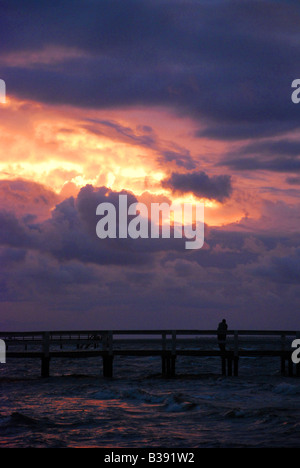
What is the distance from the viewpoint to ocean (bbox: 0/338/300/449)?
1391 cm

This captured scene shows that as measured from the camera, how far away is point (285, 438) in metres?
14.1

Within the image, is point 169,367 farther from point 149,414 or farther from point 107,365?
point 149,414

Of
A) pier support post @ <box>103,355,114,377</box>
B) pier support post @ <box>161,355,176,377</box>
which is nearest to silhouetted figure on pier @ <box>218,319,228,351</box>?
pier support post @ <box>161,355,176,377</box>

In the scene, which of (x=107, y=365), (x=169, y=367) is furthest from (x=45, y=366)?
(x=169, y=367)

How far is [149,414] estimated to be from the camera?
18.0m

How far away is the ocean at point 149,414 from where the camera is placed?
13914 millimetres

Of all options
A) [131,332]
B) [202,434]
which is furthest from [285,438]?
[131,332]

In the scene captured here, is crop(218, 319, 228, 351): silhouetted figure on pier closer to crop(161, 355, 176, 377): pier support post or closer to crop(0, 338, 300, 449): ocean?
crop(0, 338, 300, 449): ocean

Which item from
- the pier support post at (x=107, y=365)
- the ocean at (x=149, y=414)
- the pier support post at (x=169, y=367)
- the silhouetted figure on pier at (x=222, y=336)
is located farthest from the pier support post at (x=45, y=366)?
the silhouetted figure on pier at (x=222, y=336)

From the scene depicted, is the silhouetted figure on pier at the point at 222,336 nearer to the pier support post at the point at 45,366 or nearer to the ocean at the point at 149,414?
the ocean at the point at 149,414

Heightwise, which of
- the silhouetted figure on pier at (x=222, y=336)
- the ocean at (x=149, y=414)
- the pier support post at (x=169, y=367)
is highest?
the silhouetted figure on pier at (x=222, y=336)

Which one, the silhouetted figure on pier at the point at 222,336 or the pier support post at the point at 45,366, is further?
the silhouetted figure on pier at the point at 222,336

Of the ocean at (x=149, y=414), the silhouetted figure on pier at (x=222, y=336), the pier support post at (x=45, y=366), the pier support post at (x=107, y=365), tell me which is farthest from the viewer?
the pier support post at (x=107, y=365)
